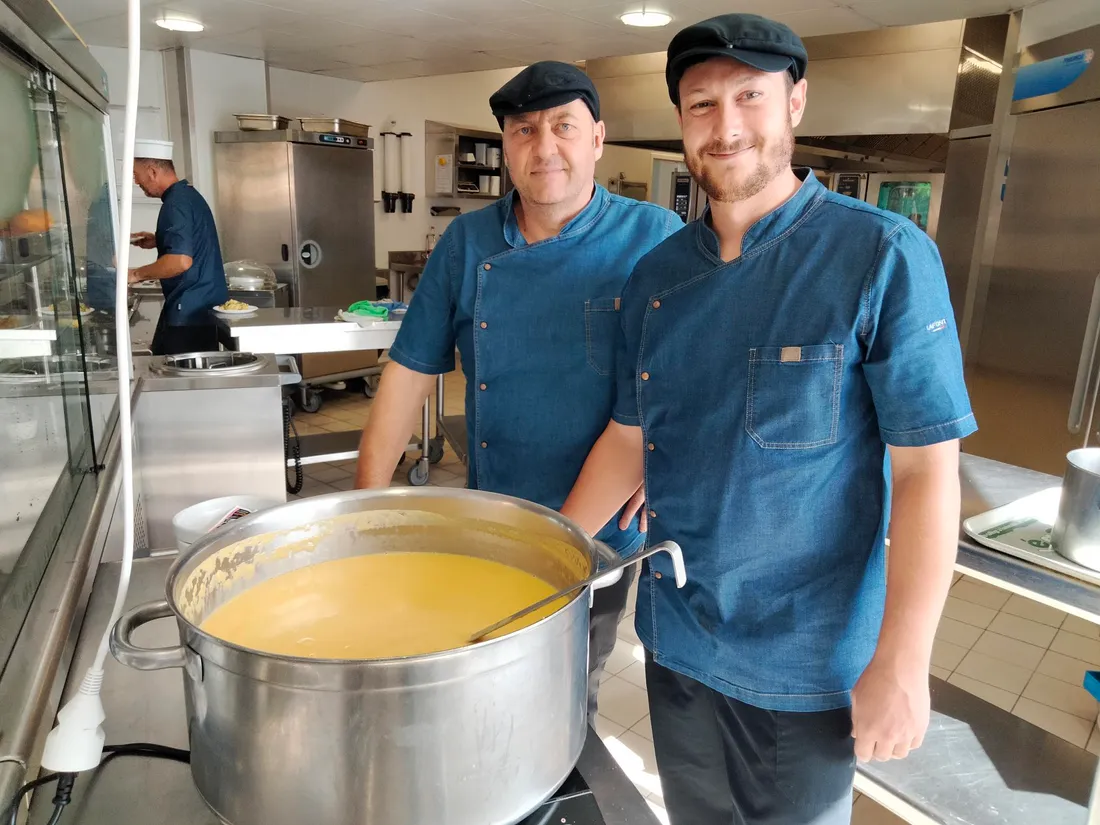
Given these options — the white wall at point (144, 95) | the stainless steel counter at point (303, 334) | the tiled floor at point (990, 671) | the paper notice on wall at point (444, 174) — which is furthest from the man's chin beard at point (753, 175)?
the paper notice on wall at point (444, 174)

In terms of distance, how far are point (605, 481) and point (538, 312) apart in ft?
1.19

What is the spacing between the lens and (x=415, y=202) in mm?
7812

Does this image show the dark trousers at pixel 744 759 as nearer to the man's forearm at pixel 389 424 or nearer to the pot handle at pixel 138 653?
the man's forearm at pixel 389 424

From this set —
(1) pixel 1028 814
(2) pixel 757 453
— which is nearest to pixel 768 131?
(2) pixel 757 453

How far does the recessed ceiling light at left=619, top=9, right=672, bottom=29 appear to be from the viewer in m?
4.07

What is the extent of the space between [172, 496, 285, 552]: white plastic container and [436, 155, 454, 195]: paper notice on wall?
674 cm

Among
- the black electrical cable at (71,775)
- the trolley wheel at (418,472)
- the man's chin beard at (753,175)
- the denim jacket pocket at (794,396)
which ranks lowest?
the trolley wheel at (418,472)

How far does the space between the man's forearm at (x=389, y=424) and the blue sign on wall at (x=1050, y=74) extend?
3.12m

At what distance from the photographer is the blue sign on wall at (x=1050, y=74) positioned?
10.3 ft

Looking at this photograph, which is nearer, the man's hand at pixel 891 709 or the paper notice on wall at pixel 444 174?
the man's hand at pixel 891 709

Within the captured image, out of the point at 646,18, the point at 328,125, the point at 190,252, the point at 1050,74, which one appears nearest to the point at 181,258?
the point at 190,252

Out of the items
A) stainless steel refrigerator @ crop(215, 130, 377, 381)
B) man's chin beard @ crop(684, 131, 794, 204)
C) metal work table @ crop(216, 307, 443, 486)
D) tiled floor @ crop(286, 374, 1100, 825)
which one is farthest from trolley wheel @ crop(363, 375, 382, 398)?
man's chin beard @ crop(684, 131, 794, 204)

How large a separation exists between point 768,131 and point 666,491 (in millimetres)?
563

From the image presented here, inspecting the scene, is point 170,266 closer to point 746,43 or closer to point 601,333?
point 601,333
